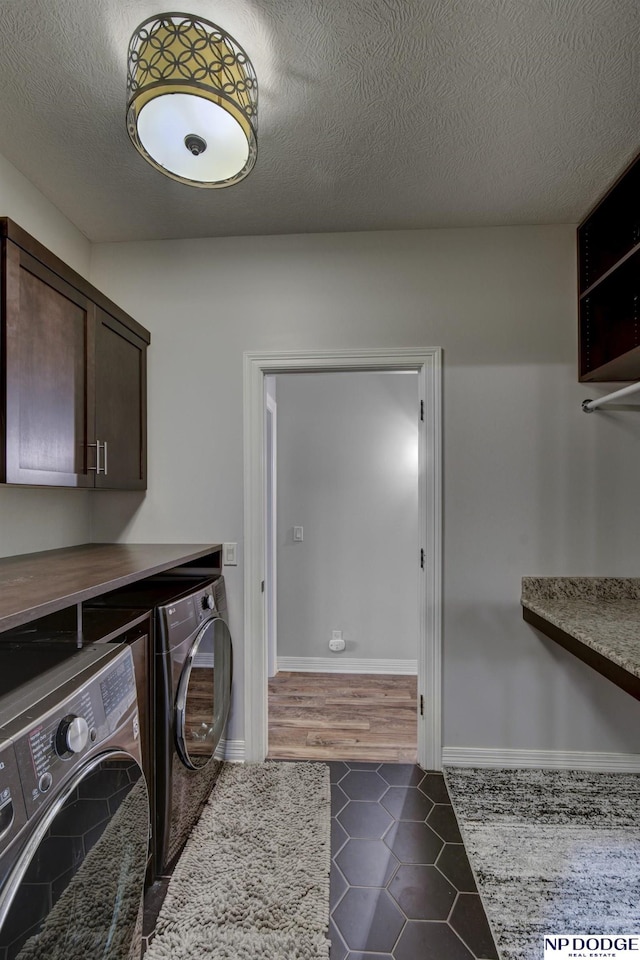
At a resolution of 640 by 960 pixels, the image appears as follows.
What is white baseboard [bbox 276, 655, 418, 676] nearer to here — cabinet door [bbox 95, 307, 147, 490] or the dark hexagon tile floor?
the dark hexagon tile floor

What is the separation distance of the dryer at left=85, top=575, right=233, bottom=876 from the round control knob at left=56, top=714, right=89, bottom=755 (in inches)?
23.3

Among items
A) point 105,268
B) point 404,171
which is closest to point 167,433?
point 105,268

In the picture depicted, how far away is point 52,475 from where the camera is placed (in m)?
1.56

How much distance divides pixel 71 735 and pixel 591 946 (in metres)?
1.59

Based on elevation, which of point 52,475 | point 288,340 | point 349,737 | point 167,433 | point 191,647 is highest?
point 288,340

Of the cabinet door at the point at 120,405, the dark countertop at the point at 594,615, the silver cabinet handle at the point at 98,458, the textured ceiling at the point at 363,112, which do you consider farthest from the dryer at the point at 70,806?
the textured ceiling at the point at 363,112

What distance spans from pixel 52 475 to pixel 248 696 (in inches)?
54.3

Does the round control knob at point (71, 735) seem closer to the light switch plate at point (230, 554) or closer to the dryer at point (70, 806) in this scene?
the dryer at point (70, 806)

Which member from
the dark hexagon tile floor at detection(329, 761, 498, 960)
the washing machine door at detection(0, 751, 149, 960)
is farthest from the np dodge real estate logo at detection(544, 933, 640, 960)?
the washing machine door at detection(0, 751, 149, 960)

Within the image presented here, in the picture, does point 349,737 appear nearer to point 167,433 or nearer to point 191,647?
point 191,647

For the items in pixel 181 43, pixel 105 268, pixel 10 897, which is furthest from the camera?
pixel 105 268

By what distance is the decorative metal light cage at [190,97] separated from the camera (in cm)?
115

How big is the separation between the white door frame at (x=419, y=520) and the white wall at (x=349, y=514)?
108 centimetres

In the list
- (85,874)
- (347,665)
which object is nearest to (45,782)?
(85,874)
